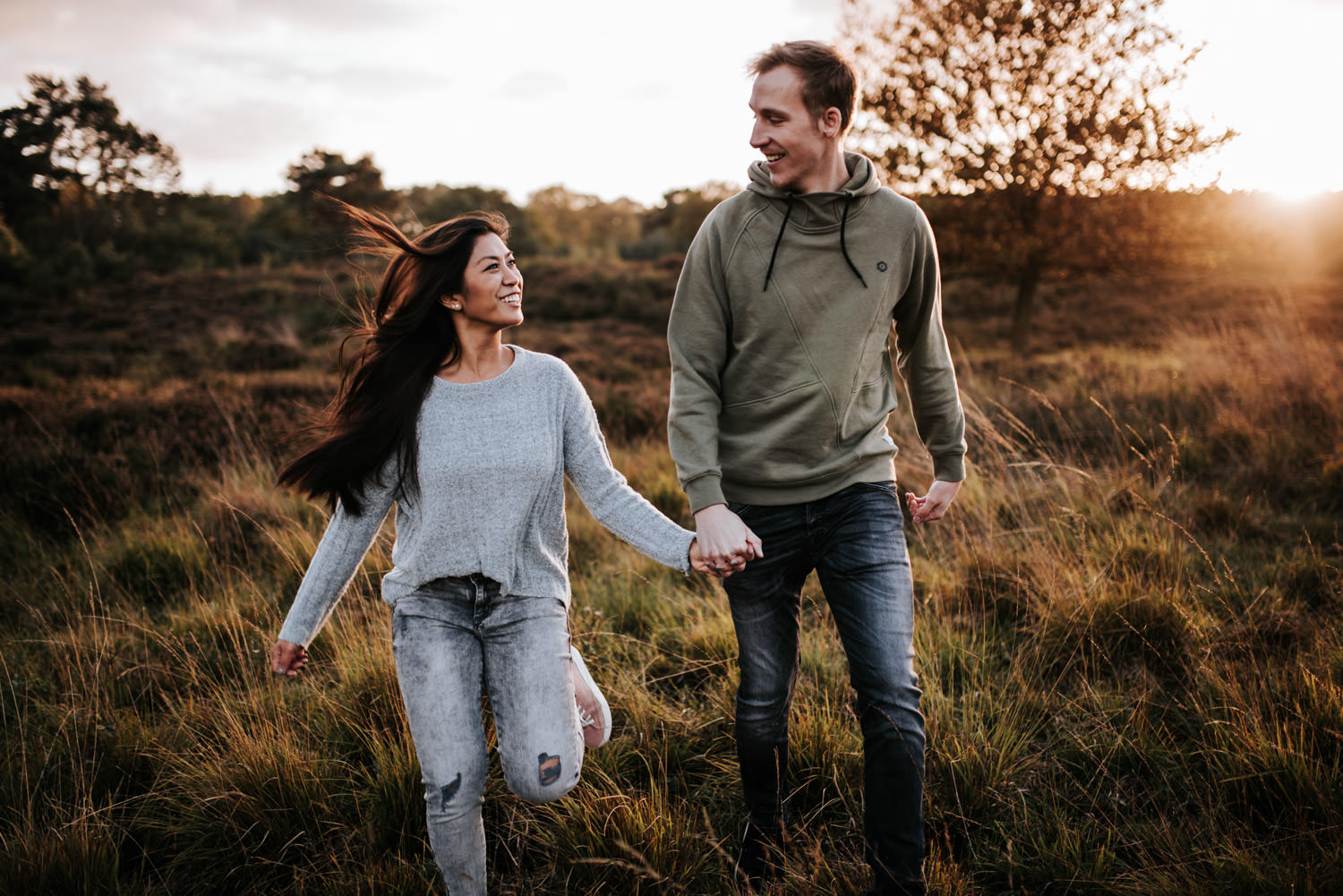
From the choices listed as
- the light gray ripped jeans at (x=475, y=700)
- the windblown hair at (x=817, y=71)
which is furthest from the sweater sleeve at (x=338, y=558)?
the windblown hair at (x=817, y=71)

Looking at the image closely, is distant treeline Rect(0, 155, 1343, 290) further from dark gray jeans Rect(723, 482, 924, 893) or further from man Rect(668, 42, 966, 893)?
dark gray jeans Rect(723, 482, 924, 893)

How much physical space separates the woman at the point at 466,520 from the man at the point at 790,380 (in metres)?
0.30

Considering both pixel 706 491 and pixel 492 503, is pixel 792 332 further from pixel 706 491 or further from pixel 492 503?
pixel 492 503

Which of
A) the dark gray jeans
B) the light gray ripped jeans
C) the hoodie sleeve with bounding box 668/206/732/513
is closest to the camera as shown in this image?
the dark gray jeans

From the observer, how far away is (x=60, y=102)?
36844mm

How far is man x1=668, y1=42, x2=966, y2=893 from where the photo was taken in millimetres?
2059

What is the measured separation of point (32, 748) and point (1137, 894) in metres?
3.92

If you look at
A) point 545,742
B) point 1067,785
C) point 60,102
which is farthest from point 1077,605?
point 60,102

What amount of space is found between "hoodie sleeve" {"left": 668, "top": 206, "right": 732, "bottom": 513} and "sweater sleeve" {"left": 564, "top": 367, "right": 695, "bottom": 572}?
0.17 meters

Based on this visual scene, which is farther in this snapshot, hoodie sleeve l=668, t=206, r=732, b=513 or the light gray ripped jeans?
hoodie sleeve l=668, t=206, r=732, b=513

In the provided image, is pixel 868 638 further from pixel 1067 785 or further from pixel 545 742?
pixel 1067 785

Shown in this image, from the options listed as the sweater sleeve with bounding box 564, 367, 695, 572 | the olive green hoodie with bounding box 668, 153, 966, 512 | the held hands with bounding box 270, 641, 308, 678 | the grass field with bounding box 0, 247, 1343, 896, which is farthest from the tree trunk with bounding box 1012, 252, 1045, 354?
the held hands with bounding box 270, 641, 308, 678

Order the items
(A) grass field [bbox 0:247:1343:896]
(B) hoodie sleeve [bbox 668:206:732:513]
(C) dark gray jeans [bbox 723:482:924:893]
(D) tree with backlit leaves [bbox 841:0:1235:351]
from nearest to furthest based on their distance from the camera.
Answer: (C) dark gray jeans [bbox 723:482:924:893], (B) hoodie sleeve [bbox 668:206:732:513], (A) grass field [bbox 0:247:1343:896], (D) tree with backlit leaves [bbox 841:0:1235:351]

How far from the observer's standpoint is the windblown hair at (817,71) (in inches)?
79.4
